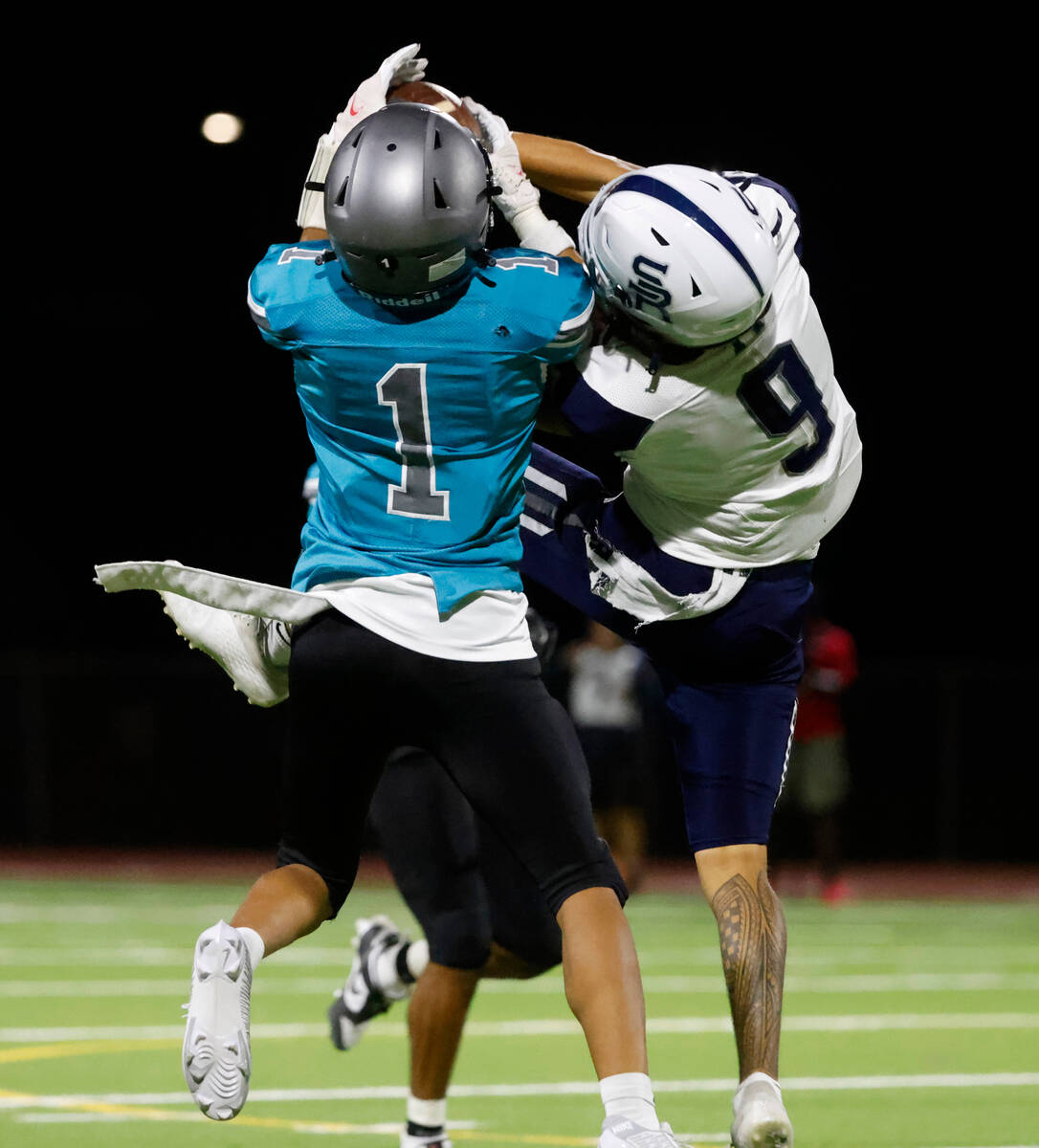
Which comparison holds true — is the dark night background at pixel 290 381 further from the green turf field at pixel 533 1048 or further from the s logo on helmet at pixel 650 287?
the s logo on helmet at pixel 650 287

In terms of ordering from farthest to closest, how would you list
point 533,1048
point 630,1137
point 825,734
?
point 825,734 < point 533,1048 < point 630,1137

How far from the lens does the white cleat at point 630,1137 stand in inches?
134

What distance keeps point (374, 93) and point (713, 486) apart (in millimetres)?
1116

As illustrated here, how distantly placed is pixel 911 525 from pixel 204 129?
25.5 feet

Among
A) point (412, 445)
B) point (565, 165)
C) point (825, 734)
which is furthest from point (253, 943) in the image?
point (825, 734)

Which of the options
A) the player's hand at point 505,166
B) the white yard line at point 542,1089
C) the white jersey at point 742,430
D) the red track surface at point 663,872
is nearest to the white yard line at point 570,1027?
the white yard line at point 542,1089

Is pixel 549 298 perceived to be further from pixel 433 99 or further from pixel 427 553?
pixel 433 99

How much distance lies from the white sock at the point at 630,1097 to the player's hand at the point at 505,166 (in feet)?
5.73

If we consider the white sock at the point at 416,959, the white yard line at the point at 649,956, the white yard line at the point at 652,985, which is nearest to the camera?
the white sock at the point at 416,959

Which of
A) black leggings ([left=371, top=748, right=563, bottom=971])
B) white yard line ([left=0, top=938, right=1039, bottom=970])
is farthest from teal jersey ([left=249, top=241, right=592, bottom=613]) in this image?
white yard line ([left=0, top=938, right=1039, bottom=970])

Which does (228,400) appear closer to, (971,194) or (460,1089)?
(971,194)

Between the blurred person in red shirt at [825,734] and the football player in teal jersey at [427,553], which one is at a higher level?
the football player in teal jersey at [427,553]

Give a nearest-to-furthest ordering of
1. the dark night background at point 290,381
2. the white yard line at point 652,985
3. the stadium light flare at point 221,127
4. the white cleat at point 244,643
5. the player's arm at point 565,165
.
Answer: the white cleat at point 244,643
the player's arm at point 565,165
the white yard line at point 652,985
the dark night background at point 290,381
the stadium light flare at point 221,127

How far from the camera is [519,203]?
162 inches
